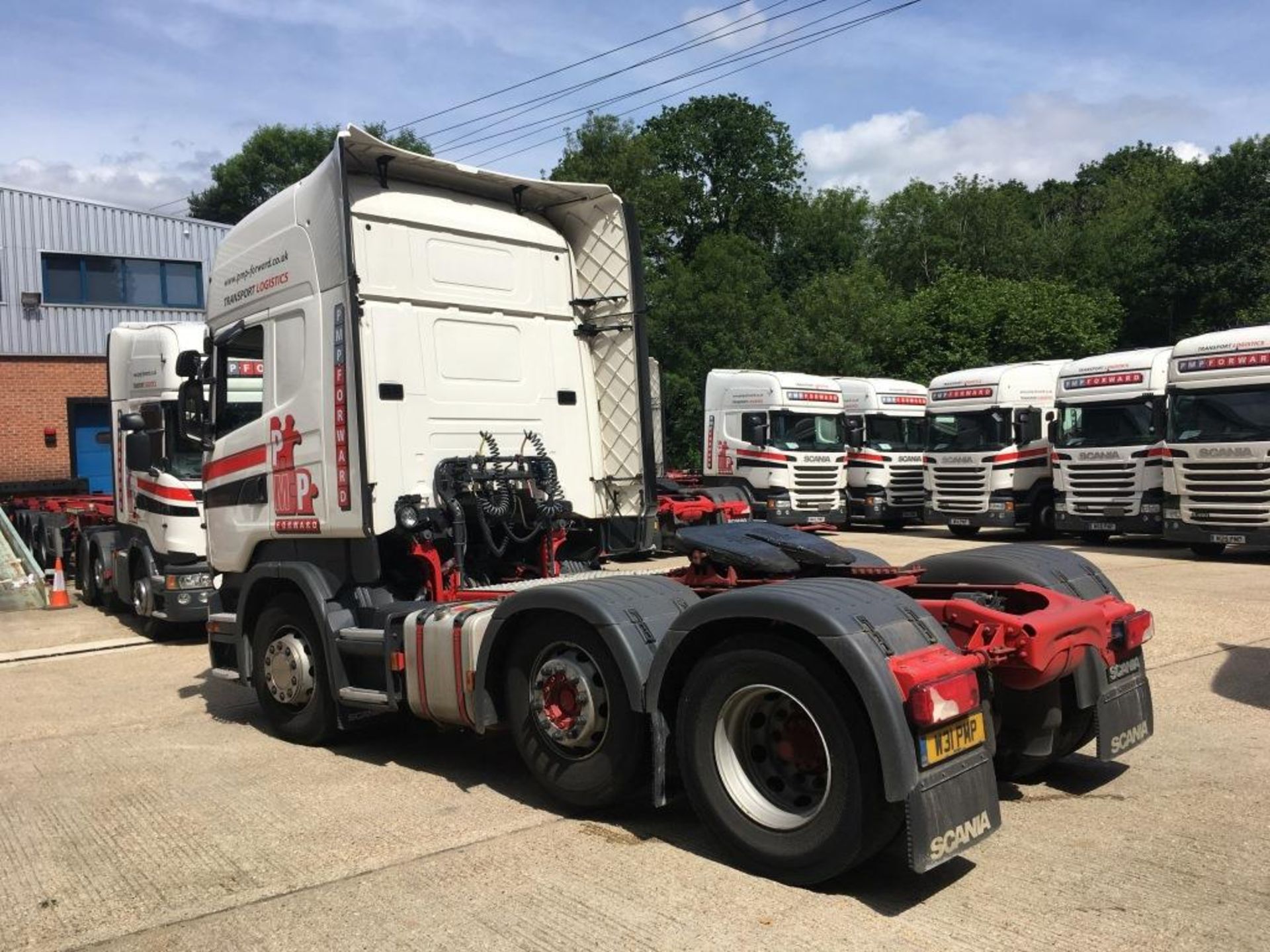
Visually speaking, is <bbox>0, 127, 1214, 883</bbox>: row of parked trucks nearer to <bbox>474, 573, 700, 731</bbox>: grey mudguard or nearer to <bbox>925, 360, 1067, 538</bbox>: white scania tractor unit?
<bbox>474, 573, 700, 731</bbox>: grey mudguard

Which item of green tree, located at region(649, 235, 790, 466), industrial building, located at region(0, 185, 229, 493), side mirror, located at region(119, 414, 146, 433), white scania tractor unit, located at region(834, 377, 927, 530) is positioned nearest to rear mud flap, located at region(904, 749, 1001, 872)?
side mirror, located at region(119, 414, 146, 433)

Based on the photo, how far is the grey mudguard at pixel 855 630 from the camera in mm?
3850

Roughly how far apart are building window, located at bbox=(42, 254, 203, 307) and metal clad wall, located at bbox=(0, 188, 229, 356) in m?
0.17

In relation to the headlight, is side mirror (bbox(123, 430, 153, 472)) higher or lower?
higher

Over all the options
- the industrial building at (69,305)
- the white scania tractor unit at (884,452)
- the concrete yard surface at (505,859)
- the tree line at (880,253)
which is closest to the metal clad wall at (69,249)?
the industrial building at (69,305)

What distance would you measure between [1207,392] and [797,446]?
744 cm

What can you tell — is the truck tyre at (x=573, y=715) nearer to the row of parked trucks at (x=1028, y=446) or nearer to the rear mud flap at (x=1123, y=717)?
the rear mud flap at (x=1123, y=717)

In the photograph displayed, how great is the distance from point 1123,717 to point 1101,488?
14.5 m

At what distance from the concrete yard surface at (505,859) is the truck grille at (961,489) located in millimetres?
13469

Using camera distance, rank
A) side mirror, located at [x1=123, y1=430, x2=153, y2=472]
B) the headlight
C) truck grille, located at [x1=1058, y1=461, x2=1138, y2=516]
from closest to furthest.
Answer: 1. side mirror, located at [x1=123, y1=430, x2=153, y2=472]
2. the headlight
3. truck grille, located at [x1=1058, y1=461, x2=1138, y2=516]

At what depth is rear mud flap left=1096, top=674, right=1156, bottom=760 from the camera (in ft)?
16.6

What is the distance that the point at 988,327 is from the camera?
33.9 meters

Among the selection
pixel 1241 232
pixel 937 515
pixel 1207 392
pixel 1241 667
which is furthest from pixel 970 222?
pixel 1241 667

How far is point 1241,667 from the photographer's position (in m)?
8.45
